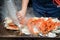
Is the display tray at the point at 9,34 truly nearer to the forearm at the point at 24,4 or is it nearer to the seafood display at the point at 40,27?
the seafood display at the point at 40,27

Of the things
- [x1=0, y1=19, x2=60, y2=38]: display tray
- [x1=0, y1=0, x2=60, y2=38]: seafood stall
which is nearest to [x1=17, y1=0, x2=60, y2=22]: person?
[x1=0, y1=0, x2=60, y2=38]: seafood stall

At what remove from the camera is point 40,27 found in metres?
1.19

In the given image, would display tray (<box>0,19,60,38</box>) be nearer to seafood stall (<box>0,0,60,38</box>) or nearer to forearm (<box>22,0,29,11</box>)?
seafood stall (<box>0,0,60,38</box>)

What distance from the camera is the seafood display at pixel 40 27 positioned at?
1162 millimetres

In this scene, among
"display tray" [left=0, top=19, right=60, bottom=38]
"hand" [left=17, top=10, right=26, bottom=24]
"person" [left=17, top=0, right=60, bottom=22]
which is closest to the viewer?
"display tray" [left=0, top=19, right=60, bottom=38]

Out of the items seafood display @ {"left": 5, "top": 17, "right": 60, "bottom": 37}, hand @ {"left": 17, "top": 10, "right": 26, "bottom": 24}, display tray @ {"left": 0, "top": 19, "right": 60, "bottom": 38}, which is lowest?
display tray @ {"left": 0, "top": 19, "right": 60, "bottom": 38}

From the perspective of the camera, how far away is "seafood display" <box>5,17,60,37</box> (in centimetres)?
116

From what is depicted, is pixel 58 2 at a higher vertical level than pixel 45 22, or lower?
higher

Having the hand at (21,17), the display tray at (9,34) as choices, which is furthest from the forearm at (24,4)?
the display tray at (9,34)

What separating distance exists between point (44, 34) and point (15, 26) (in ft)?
0.79

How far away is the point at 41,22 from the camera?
124cm

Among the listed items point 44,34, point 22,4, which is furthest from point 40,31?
point 22,4

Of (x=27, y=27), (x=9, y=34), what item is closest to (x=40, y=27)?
(x=27, y=27)

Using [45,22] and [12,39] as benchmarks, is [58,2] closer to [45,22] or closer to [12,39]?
[45,22]
